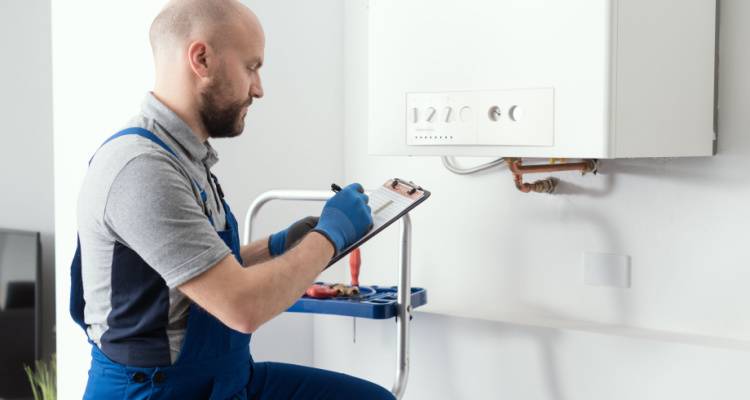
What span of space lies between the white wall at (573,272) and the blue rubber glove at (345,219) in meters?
0.70

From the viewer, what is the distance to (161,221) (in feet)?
4.39

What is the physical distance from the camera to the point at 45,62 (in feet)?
11.9

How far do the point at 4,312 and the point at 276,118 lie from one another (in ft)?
5.50

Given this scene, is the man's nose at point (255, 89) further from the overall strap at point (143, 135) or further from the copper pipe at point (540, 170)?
the copper pipe at point (540, 170)

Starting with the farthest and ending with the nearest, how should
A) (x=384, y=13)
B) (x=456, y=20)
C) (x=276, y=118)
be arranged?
1. (x=276, y=118)
2. (x=384, y=13)
3. (x=456, y=20)

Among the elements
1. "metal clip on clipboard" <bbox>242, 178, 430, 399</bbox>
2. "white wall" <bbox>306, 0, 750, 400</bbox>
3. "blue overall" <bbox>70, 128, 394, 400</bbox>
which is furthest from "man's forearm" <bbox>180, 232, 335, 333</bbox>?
"white wall" <bbox>306, 0, 750, 400</bbox>

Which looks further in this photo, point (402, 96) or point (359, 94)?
point (359, 94)

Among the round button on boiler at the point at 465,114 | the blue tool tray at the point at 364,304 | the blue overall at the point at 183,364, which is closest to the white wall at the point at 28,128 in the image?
A: the blue tool tray at the point at 364,304

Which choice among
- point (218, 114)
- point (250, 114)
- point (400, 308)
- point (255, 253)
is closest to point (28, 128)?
point (250, 114)

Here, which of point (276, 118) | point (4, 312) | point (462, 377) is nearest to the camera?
point (462, 377)

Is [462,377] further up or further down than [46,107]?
further down

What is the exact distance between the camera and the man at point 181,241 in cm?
136

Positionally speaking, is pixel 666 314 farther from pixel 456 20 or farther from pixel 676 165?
pixel 456 20

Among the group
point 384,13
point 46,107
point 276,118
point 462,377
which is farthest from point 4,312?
point 384,13
